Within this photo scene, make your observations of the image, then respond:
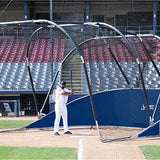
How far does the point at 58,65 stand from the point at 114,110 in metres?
10.8

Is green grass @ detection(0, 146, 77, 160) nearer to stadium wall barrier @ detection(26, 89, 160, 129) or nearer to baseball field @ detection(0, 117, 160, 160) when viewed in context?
baseball field @ detection(0, 117, 160, 160)

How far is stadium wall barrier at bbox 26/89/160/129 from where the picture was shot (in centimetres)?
1197

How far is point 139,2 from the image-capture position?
2714cm

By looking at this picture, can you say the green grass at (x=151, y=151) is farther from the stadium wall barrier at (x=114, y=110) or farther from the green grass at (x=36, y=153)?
the stadium wall barrier at (x=114, y=110)

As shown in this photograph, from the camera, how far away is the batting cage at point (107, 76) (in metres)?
11.1

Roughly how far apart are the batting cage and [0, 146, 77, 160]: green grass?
184 cm

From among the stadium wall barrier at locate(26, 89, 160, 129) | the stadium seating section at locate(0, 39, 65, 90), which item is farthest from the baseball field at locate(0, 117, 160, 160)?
the stadium seating section at locate(0, 39, 65, 90)

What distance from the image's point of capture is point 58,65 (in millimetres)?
22641

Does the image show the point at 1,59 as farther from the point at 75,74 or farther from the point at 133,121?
the point at 133,121

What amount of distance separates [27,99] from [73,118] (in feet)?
26.7

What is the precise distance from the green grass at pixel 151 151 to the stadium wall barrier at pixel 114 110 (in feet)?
11.2

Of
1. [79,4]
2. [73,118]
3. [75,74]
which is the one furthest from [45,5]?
[73,118]

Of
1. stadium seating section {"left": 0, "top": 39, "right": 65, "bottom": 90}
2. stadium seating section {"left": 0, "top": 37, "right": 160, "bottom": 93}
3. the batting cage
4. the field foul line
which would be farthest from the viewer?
stadium seating section {"left": 0, "top": 39, "right": 65, "bottom": 90}

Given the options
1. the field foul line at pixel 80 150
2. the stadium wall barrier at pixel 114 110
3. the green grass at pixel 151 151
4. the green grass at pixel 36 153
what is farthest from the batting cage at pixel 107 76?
the green grass at pixel 36 153
